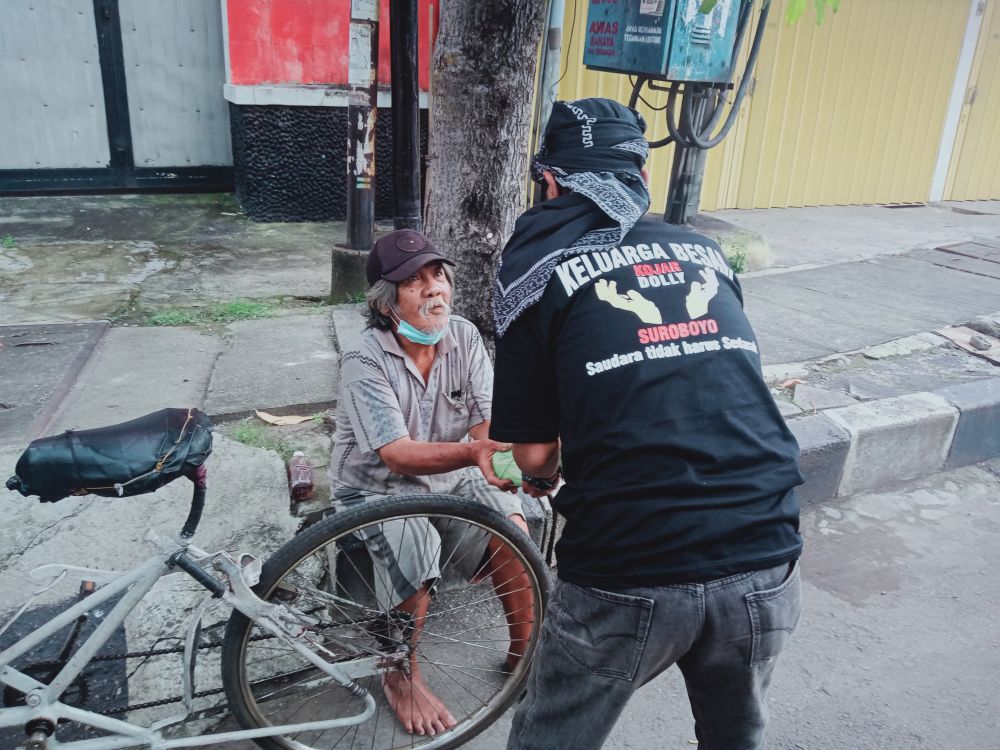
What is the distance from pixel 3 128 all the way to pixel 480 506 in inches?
296

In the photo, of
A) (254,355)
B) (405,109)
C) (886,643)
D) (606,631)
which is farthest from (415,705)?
(405,109)

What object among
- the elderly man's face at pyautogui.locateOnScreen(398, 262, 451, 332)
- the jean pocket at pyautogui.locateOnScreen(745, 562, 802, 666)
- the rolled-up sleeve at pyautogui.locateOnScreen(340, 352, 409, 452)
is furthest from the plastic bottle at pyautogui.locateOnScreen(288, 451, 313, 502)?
the jean pocket at pyautogui.locateOnScreen(745, 562, 802, 666)

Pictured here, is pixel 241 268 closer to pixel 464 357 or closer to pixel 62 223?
pixel 62 223

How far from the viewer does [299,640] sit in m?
2.14

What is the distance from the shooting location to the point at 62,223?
7.11 metres

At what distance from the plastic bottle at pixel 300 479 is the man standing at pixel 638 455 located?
5.13 ft

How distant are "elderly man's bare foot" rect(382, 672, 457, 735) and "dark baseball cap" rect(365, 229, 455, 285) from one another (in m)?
1.18

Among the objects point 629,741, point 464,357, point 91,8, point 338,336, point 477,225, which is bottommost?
point 629,741

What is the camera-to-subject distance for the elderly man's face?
2.48 m

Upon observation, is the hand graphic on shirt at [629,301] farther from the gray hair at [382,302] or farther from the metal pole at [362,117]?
the metal pole at [362,117]

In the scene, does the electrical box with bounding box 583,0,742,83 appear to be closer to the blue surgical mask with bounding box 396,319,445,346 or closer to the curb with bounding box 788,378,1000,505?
the curb with bounding box 788,378,1000,505

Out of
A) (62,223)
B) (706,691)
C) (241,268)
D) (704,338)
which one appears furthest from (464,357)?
(62,223)

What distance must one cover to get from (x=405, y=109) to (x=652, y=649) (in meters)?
4.08

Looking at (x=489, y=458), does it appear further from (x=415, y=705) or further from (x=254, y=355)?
(x=254, y=355)
